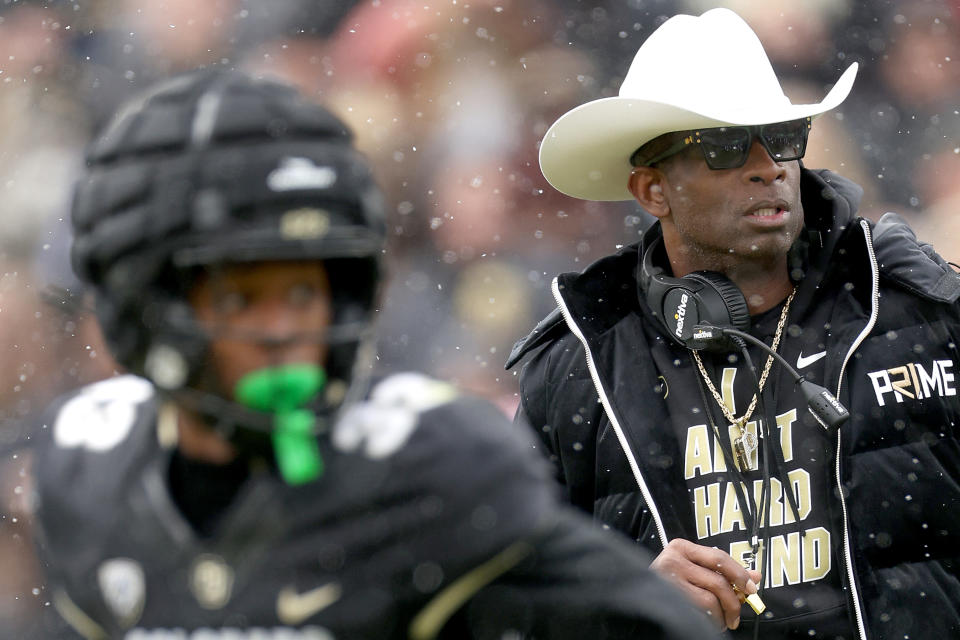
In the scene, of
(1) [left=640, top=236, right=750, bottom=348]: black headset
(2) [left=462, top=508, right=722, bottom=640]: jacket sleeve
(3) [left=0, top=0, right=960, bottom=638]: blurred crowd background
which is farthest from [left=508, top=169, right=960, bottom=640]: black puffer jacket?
(3) [left=0, top=0, right=960, bottom=638]: blurred crowd background

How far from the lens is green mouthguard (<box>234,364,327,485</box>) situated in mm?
1620

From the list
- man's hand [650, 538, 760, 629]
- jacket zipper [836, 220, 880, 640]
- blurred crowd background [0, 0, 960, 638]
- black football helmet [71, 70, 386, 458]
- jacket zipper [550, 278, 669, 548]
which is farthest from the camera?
blurred crowd background [0, 0, 960, 638]

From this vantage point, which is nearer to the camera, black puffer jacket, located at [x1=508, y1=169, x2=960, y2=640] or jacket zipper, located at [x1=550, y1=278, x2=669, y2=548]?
black puffer jacket, located at [x1=508, y1=169, x2=960, y2=640]

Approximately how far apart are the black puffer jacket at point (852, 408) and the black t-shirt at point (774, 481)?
0.15 ft

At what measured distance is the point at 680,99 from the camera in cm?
355

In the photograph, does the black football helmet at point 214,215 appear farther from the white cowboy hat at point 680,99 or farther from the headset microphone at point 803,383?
the white cowboy hat at point 680,99

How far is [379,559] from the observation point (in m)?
1.63

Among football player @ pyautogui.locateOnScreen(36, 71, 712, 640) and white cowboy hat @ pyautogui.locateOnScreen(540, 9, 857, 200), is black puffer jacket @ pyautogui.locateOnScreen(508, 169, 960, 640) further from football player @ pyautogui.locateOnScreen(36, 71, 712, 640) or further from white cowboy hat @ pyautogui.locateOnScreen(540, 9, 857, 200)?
football player @ pyautogui.locateOnScreen(36, 71, 712, 640)

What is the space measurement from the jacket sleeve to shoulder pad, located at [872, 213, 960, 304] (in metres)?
1.69

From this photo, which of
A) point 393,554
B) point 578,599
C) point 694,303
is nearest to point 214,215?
point 393,554

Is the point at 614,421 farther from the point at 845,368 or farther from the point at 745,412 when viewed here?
the point at 845,368

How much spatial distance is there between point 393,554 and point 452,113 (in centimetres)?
482

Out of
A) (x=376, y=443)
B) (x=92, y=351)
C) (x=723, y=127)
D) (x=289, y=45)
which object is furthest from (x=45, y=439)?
(x=289, y=45)

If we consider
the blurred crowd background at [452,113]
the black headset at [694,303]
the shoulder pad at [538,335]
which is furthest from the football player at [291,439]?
the blurred crowd background at [452,113]
